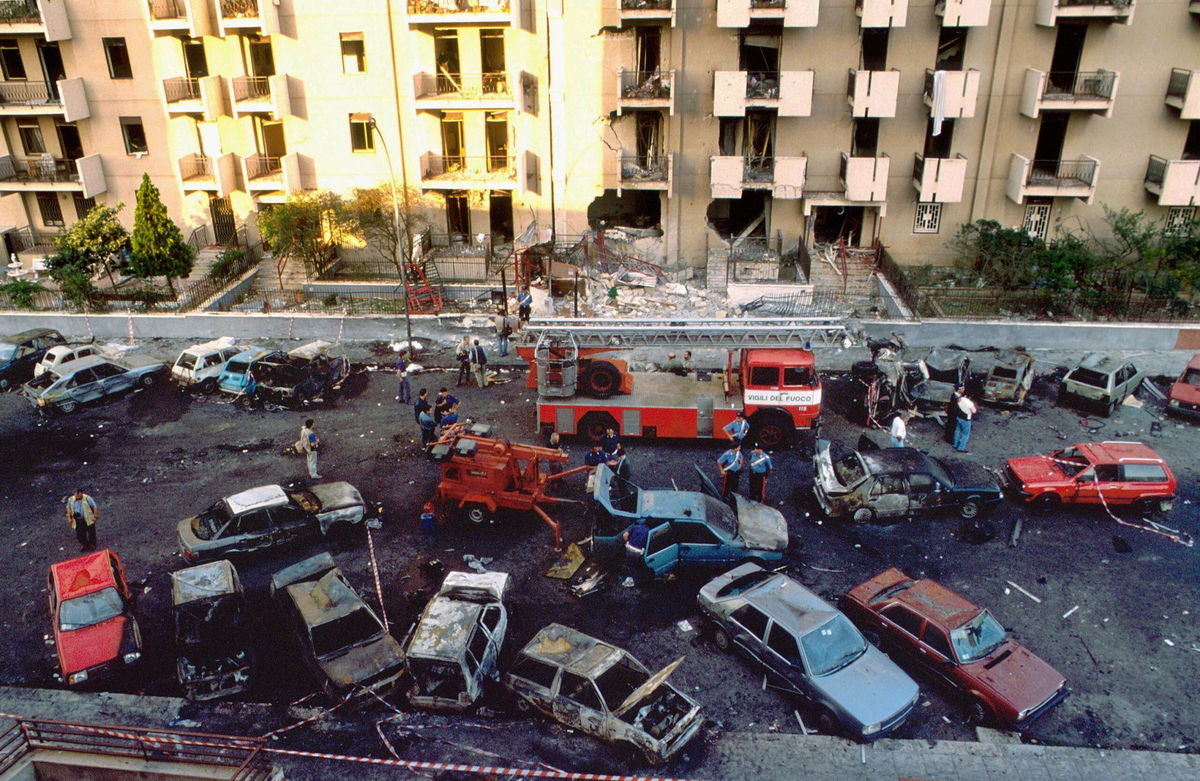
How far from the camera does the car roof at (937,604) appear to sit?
1330cm

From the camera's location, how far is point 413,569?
52.7ft

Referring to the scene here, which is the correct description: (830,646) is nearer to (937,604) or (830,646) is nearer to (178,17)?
(937,604)

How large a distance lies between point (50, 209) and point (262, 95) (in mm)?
10547

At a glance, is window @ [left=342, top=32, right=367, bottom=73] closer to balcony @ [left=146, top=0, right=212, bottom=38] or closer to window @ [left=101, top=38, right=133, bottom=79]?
balcony @ [left=146, top=0, right=212, bottom=38]

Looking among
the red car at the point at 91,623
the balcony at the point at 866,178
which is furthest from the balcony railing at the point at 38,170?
the balcony at the point at 866,178

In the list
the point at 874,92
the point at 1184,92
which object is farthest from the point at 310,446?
the point at 1184,92

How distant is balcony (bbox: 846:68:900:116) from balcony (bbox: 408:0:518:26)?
441 inches

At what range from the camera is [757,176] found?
28.8 m

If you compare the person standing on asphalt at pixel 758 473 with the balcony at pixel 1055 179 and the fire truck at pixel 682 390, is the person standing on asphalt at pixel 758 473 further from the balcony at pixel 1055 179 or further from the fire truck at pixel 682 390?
the balcony at pixel 1055 179

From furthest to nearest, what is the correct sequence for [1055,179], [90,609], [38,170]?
[38,170]
[1055,179]
[90,609]

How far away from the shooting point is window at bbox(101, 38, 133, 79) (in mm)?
Answer: 30016

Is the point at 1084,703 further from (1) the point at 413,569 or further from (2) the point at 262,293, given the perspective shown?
(2) the point at 262,293

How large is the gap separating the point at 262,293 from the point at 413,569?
17.3 meters

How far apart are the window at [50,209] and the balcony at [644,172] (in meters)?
22.1
